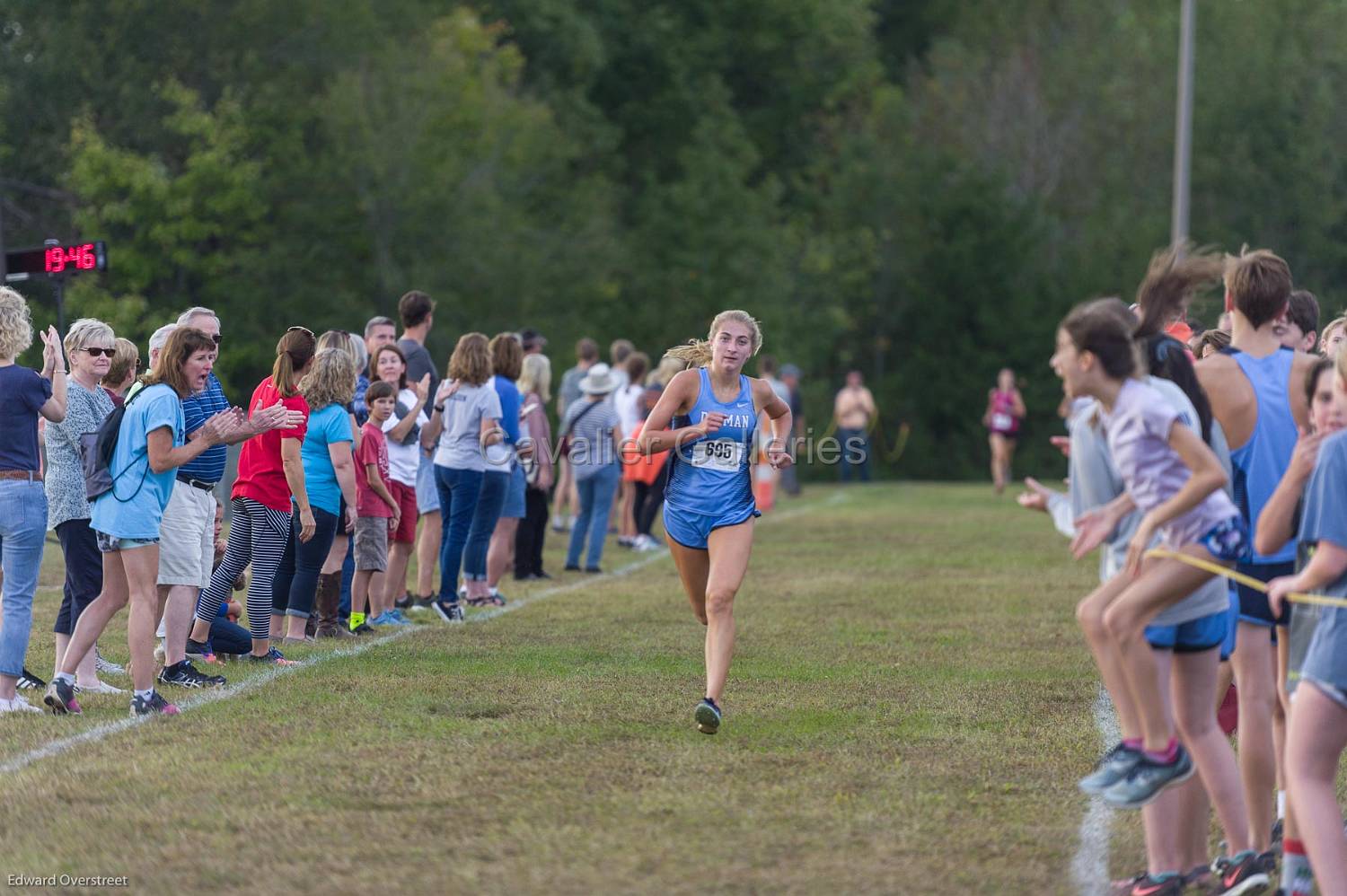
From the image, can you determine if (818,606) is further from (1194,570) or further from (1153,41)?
(1153,41)

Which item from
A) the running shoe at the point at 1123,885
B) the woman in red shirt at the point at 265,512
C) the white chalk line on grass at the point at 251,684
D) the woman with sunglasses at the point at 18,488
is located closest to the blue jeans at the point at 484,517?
the white chalk line on grass at the point at 251,684

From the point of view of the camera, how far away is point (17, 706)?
8875 mm

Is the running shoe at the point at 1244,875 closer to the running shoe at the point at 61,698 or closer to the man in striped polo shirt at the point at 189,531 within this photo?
the man in striped polo shirt at the point at 189,531

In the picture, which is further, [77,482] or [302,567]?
[302,567]

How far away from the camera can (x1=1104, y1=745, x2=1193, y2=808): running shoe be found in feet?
18.2

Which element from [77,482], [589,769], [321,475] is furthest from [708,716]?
[321,475]

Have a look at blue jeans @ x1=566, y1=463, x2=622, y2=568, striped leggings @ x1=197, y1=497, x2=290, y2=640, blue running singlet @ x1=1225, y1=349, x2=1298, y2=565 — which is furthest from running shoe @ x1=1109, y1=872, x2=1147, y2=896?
blue jeans @ x1=566, y1=463, x2=622, y2=568

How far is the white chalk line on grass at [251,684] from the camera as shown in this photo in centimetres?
782

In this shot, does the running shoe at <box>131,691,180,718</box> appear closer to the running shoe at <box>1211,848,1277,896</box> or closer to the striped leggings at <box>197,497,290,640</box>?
the striped leggings at <box>197,497,290,640</box>

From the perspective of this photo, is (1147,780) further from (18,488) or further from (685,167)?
(685,167)

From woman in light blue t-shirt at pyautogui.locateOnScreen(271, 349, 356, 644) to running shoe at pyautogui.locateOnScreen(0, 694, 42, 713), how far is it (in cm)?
223

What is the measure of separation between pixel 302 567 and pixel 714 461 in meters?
3.51

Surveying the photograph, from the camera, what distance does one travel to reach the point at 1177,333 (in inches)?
342

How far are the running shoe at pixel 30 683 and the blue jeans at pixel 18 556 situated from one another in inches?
27.5
